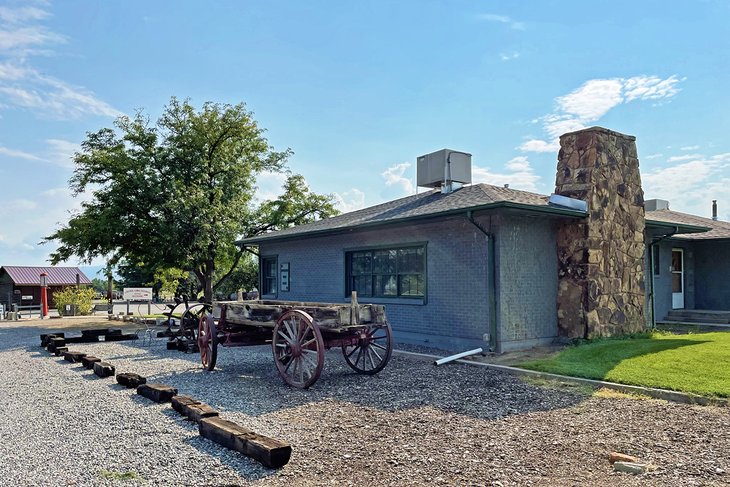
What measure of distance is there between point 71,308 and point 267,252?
14885 millimetres

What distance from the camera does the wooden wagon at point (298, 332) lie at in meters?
7.67

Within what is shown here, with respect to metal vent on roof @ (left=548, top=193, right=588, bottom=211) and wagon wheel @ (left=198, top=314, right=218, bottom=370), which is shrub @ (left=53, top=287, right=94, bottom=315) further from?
metal vent on roof @ (left=548, top=193, right=588, bottom=211)

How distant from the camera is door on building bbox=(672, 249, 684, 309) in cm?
1730

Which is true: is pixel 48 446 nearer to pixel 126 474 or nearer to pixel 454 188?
pixel 126 474

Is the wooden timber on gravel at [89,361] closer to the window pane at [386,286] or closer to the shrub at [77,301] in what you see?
the window pane at [386,286]

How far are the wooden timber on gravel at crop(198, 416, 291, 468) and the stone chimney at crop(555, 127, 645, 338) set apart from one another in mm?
8465

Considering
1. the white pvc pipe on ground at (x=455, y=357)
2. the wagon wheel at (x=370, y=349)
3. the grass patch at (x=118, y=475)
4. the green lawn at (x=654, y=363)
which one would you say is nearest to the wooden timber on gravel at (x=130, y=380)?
the wagon wheel at (x=370, y=349)

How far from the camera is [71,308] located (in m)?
27.0

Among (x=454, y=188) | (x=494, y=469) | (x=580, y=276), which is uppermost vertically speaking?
(x=454, y=188)

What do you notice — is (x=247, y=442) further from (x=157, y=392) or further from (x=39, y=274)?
(x=39, y=274)

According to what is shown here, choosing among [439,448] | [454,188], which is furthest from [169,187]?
[439,448]

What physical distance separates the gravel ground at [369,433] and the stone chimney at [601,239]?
3857 millimetres

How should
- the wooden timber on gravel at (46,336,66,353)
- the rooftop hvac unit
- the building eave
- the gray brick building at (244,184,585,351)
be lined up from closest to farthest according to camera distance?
1. the building eave
2. the gray brick building at (244,184,585,351)
3. the wooden timber on gravel at (46,336,66,353)
4. the rooftop hvac unit

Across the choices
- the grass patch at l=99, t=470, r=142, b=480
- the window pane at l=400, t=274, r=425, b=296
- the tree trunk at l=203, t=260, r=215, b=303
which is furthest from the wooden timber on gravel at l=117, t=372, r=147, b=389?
the tree trunk at l=203, t=260, r=215, b=303
